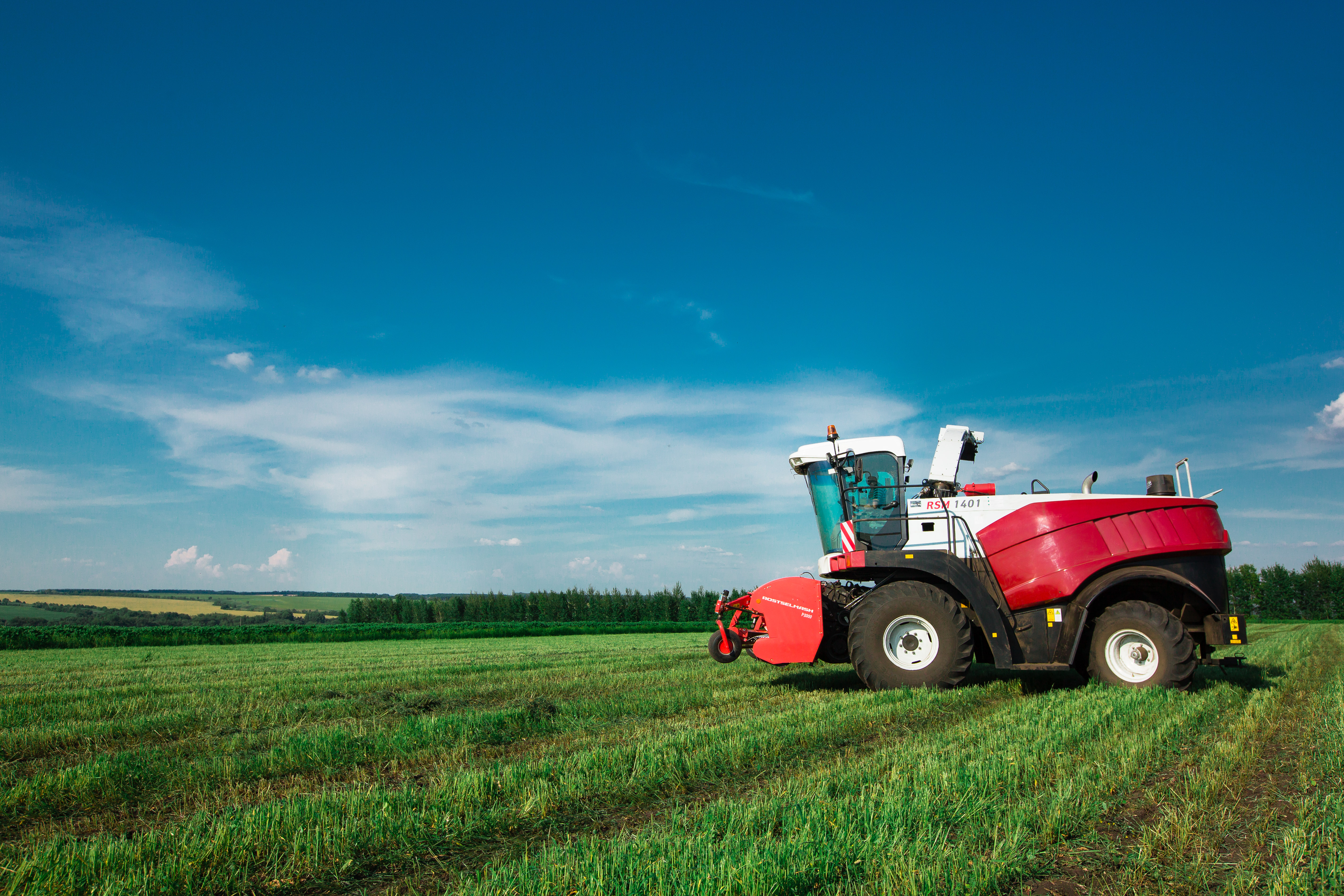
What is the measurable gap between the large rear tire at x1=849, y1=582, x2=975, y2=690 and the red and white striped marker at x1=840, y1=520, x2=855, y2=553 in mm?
889

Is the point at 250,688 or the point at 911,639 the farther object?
the point at 250,688

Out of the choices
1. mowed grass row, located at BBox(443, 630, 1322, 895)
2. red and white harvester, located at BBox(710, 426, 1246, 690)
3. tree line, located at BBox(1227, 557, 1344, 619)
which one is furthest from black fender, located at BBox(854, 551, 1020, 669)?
tree line, located at BBox(1227, 557, 1344, 619)

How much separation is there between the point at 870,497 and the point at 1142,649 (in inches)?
143

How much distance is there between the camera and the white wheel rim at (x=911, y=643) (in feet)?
29.3

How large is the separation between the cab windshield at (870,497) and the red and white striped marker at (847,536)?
5cm

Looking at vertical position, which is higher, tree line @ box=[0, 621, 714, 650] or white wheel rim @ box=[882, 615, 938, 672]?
white wheel rim @ box=[882, 615, 938, 672]

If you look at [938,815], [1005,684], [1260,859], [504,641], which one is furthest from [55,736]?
[504,641]

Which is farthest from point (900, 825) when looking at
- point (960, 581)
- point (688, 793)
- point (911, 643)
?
point (960, 581)

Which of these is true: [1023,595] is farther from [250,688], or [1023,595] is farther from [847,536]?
[250,688]

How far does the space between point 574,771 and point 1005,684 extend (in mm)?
6782

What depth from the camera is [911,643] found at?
9047 millimetres

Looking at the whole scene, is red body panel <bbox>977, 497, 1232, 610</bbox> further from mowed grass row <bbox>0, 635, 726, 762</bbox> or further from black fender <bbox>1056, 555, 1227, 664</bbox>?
mowed grass row <bbox>0, 635, 726, 762</bbox>

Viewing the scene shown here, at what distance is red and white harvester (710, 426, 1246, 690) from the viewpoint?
347 inches

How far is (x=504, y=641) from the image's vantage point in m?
33.2
